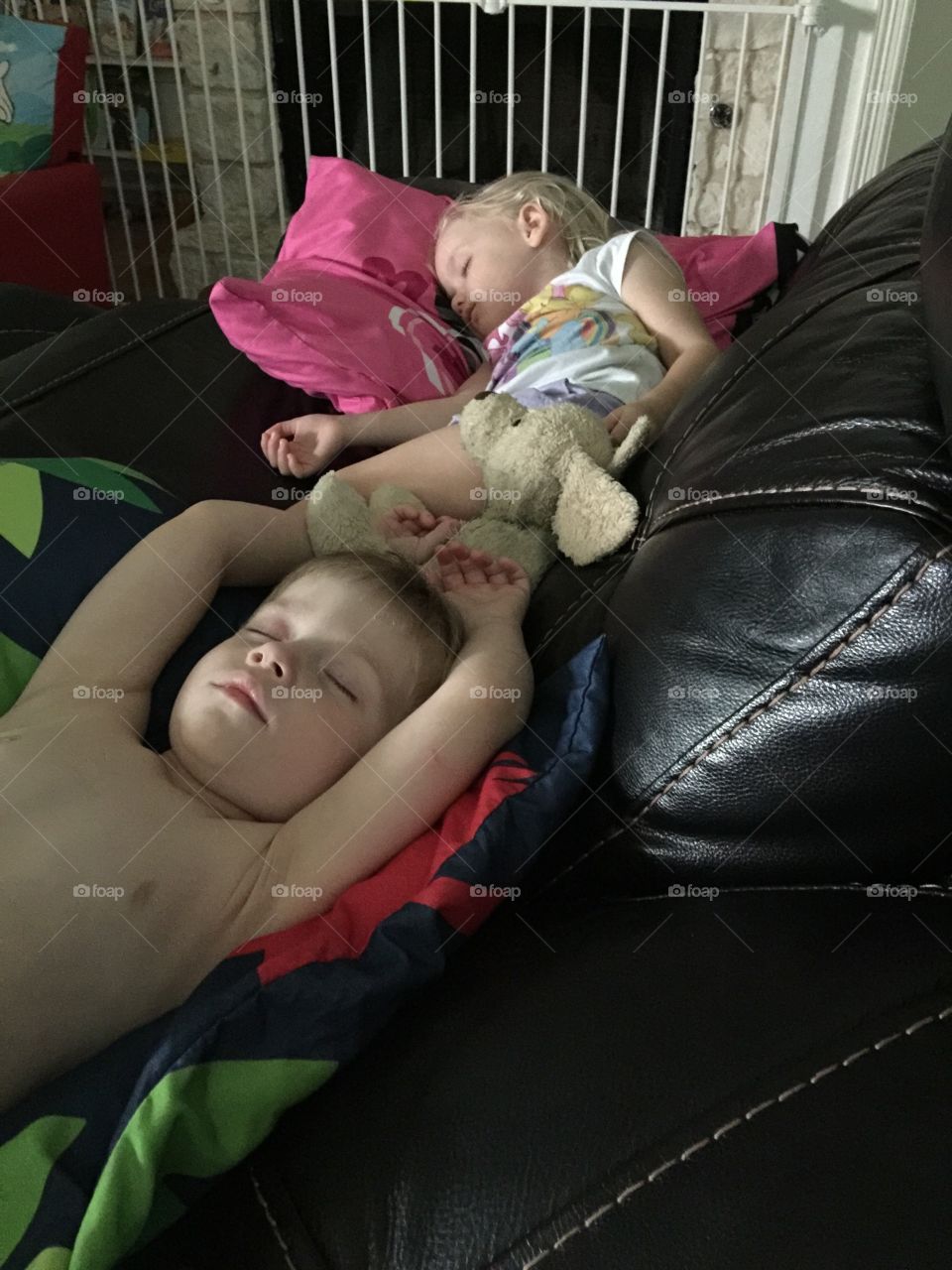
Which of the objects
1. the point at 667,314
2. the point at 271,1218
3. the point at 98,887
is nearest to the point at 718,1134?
the point at 271,1218

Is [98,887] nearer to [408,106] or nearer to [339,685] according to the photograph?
[339,685]

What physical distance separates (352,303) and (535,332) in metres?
0.28

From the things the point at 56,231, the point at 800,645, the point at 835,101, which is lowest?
the point at 56,231

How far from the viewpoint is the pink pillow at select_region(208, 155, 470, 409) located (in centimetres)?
135

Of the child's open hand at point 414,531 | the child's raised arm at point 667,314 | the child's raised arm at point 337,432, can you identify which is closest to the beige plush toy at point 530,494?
the child's open hand at point 414,531

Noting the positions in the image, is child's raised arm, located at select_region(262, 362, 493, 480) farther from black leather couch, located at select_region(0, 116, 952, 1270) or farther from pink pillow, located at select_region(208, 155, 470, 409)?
black leather couch, located at select_region(0, 116, 952, 1270)

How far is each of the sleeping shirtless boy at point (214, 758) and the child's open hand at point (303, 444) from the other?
198 millimetres

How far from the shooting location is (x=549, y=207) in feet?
5.44

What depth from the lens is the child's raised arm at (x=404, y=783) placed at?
0.73 m

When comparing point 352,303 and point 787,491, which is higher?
point 787,491

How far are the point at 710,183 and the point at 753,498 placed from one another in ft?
8.83

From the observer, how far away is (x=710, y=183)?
9.84ft

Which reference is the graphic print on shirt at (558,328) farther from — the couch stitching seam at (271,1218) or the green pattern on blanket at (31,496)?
the couch stitching seam at (271,1218)

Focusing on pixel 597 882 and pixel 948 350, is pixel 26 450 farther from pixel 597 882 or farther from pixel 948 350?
pixel 948 350
